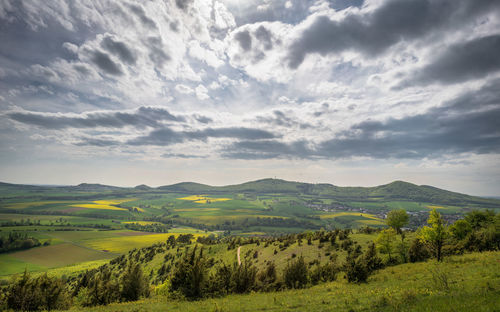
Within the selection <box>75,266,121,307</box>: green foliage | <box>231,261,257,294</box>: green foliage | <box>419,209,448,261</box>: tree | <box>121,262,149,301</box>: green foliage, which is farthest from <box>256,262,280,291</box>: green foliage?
<box>419,209,448,261</box>: tree

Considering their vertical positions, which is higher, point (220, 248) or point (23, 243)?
point (220, 248)

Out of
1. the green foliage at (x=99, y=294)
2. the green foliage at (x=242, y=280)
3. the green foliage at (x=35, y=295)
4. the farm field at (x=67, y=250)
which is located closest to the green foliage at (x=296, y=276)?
the green foliage at (x=242, y=280)

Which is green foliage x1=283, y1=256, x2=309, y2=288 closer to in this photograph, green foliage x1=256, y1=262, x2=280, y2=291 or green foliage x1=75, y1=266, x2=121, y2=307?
green foliage x1=256, y1=262, x2=280, y2=291

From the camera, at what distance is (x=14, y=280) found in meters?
25.2

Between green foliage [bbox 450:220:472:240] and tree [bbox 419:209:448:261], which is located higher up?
tree [bbox 419:209:448:261]

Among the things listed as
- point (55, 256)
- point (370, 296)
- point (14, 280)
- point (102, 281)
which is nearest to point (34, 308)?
point (14, 280)

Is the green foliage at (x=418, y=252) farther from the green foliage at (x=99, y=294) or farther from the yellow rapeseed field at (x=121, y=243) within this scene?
the yellow rapeseed field at (x=121, y=243)

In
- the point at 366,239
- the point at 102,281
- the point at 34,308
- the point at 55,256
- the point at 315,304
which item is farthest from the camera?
the point at 55,256

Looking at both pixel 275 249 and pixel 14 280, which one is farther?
pixel 275 249

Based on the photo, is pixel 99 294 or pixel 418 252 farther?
pixel 418 252

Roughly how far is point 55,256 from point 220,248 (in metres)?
134

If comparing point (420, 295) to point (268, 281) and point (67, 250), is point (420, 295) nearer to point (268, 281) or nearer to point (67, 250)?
point (268, 281)

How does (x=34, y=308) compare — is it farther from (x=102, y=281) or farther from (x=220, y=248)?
(x=220, y=248)

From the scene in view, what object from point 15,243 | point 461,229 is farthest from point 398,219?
point 15,243
